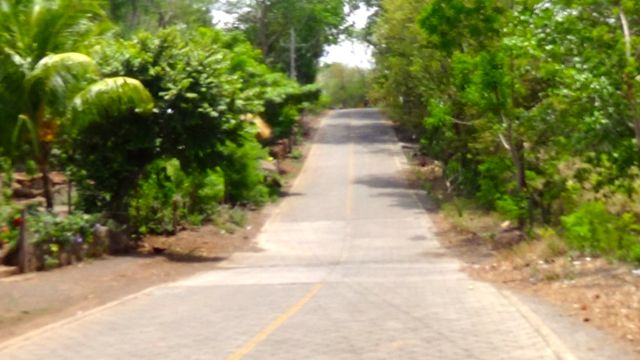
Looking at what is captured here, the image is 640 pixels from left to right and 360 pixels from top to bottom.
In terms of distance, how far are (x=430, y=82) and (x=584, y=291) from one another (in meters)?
24.4

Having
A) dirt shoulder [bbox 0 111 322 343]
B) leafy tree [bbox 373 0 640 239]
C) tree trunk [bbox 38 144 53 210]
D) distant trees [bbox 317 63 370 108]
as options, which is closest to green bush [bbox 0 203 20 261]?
tree trunk [bbox 38 144 53 210]

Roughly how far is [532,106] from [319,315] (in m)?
17.2

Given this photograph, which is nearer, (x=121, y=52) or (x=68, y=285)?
(x=68, y=285)

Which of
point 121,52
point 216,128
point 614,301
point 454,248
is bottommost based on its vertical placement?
point 454,248

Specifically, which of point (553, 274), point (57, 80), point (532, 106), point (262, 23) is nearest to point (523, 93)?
point (532, 106)

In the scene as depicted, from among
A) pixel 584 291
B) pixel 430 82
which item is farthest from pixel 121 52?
pixel 430 82

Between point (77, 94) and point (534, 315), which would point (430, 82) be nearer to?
point (77, 94)

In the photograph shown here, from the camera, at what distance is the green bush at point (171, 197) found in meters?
29.1

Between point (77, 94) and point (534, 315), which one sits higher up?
point (77, 94)

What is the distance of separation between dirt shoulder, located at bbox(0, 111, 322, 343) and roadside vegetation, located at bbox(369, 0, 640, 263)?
787 cm

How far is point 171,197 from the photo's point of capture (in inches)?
1235

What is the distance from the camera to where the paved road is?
39.8 feet

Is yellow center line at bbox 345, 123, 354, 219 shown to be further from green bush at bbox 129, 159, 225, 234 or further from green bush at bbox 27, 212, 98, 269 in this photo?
green bush at bbox 27, 212, 98, 269

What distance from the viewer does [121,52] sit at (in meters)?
26.2
